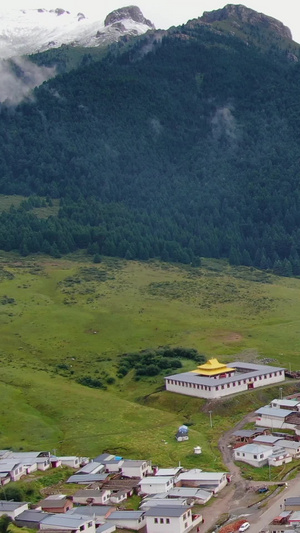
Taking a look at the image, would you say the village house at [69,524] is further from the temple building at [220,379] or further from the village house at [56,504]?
the temple building at [220,379]

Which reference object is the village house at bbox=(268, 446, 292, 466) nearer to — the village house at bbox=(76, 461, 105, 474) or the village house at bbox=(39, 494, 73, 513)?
the village house at bbox=(76, 461, 105, 474)

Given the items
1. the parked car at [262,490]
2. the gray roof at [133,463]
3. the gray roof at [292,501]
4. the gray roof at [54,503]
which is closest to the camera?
the gray roof at [292,501]

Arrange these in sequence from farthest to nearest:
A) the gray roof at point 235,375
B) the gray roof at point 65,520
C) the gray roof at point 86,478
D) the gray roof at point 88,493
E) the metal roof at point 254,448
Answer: the gray roof at point 235,375 → the metal roof at point 254,448 → the gray roof at point 86,478 → the gray roof at point 88,493 → the gray roof at point 65,520

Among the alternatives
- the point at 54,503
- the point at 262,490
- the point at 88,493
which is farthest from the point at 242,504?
the point at 54,503

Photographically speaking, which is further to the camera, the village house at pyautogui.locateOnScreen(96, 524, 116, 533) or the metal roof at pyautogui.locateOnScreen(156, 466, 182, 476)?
the metal roof at pyautogui.locateOnScreen(156, 466, 182, 476)

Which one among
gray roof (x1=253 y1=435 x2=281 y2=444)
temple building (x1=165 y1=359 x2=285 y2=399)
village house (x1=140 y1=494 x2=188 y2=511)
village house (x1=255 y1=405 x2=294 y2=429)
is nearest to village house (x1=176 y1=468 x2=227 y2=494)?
village house (x1=140 y1=494 x2=188 y2=511)

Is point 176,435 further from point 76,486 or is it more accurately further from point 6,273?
point 6,273

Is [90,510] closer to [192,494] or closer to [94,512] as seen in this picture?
[94,512]

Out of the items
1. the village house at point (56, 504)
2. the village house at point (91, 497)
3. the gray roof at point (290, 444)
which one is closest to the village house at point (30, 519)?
the village house at point (56, 504)
